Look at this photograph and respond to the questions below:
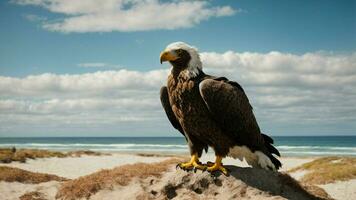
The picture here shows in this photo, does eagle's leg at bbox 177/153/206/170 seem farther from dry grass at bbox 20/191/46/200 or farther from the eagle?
dry grass at bbox 20/191/46/200

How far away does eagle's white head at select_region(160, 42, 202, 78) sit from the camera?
7.70 m

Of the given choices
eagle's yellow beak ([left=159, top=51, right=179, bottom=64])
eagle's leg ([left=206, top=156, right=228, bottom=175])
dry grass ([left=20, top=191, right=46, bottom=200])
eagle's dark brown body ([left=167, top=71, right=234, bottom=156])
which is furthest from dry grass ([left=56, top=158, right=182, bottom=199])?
eagle's yellow beak ([left=159, top=51, right=179, bottom=64])

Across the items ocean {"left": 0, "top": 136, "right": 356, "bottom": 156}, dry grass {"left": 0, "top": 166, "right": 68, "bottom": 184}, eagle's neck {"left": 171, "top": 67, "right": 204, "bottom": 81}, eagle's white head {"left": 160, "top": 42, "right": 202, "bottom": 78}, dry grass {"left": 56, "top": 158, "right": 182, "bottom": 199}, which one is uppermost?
eagle's white head {"left": 160, "top": 42, "right": 202, "bottom": 78}

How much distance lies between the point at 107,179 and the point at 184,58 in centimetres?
396

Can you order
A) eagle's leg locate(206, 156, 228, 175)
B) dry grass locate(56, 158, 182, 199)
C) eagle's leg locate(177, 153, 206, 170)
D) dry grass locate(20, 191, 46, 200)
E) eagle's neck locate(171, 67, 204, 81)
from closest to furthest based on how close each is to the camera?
eagle's neck locate(171, 67, 204, 81) → eagle's leg locate(206, 156, 228, 175) → eagle's leg locate(177, 153, 206, 170) → dry grass locate(56, 158, 182, 199) → dry grass locate(20, 191, 46, 200)

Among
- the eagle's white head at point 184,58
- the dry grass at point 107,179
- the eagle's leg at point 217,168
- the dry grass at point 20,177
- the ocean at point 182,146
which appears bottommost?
the ocean at point 182,146

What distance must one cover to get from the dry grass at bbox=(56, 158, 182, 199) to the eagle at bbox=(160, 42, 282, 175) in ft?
6.09

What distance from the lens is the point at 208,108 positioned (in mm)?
7527

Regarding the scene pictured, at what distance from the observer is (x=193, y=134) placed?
791 cm

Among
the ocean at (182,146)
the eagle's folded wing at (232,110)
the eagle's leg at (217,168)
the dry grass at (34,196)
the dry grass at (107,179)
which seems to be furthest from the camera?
the ocean at (182,146)

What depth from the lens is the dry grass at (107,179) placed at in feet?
32.1

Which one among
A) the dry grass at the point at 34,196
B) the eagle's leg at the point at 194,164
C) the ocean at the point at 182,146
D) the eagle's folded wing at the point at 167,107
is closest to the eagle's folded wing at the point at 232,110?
Result: the eagle's leg at the point at 194,164

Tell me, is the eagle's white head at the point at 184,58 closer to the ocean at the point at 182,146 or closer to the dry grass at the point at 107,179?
the dry grass at the point at 107,179

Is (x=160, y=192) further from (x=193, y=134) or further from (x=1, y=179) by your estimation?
(x=1, y=179)
